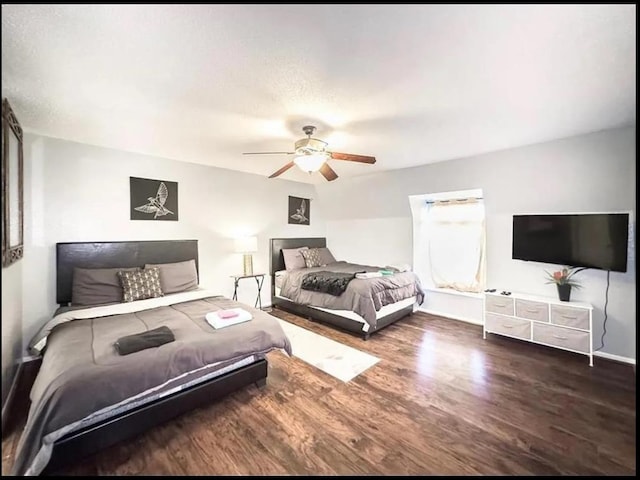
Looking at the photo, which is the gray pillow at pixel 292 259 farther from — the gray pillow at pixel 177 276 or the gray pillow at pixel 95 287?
the gray pillow at pixel 95 287

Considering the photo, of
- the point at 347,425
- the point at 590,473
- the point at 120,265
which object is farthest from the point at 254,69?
the point at 590,473

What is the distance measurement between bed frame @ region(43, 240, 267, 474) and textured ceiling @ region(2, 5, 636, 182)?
1282mm

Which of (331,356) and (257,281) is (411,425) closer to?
(331,356)

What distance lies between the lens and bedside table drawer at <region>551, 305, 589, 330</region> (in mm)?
2865

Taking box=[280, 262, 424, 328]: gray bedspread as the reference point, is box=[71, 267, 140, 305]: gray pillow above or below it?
above

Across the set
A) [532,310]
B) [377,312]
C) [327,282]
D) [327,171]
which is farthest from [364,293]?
[532,310]

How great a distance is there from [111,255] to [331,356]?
283 centimetres

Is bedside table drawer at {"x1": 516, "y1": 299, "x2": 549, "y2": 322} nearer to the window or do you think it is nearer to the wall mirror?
the window

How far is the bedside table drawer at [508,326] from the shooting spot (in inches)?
126

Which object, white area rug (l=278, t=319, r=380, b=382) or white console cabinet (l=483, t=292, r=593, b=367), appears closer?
white area rug (l=278, t=319, r=380, b=382)

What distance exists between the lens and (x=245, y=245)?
4199 millimetres

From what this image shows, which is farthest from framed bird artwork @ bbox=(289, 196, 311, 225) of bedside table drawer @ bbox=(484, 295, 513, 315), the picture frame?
bedside table drawer @ bbox=(484, 295, 513, 315)

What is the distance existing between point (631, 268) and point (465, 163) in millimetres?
1985

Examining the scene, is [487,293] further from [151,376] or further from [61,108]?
[61,108]
